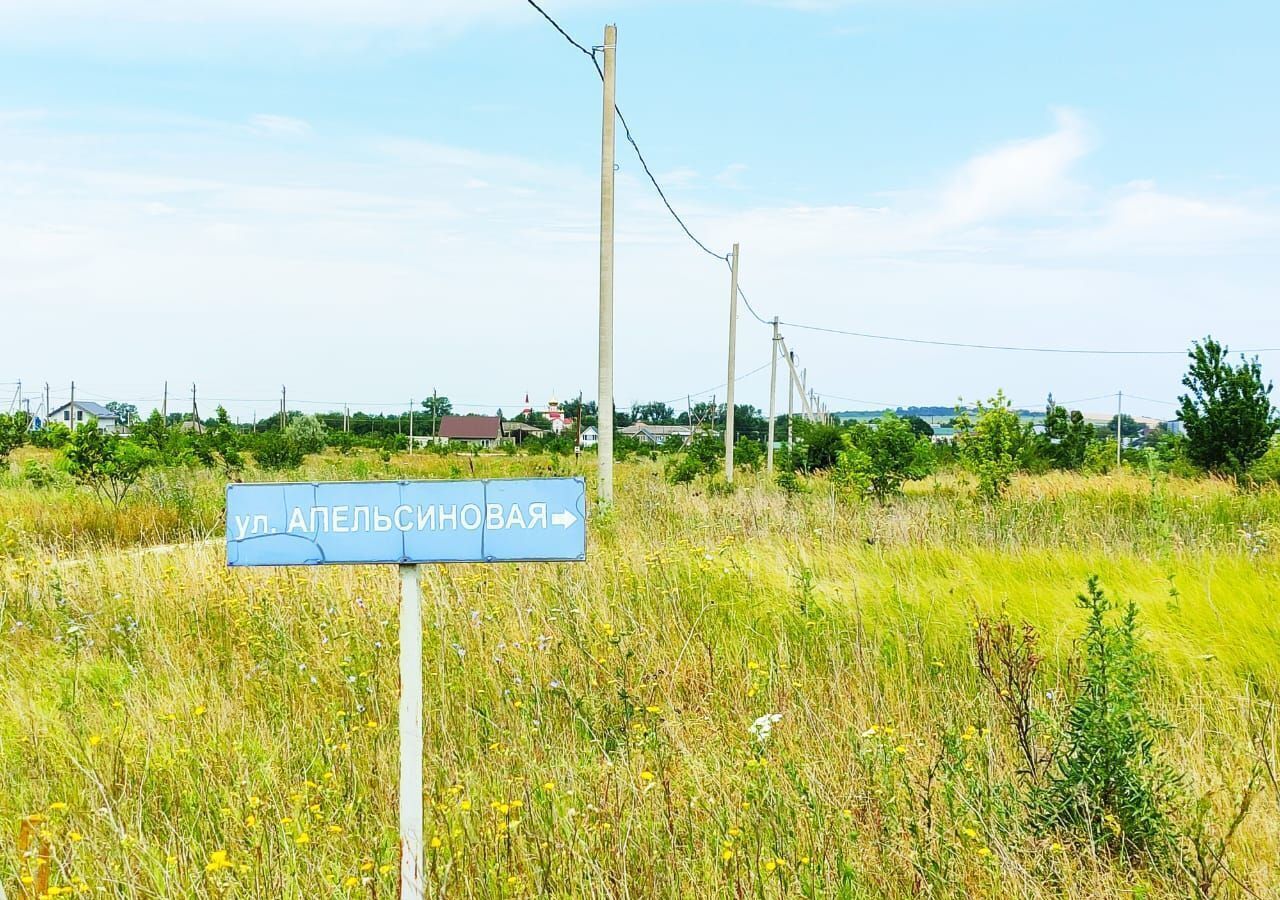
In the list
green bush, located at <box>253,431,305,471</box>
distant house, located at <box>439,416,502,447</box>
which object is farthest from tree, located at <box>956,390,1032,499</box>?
distant house, located at <box>439,416,502,447</box>

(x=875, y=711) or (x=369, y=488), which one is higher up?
(x=369, y=488)

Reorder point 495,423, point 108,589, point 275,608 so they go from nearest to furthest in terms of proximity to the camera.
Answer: point 275,608 → point 108,589 → point 495,423

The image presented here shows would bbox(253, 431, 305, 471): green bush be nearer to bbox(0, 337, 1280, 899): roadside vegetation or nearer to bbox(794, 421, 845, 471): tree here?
bbox(794, 421, 845, 471): tree

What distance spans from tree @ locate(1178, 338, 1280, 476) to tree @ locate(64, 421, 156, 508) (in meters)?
17.5

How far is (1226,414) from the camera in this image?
18234 millimetres

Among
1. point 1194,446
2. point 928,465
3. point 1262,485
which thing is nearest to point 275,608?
point 928,465

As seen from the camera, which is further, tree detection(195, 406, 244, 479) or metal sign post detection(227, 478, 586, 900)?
tree detection(195, 406, 244, 479)

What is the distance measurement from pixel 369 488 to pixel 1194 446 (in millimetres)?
19674

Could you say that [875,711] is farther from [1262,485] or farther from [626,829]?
[1262,485]

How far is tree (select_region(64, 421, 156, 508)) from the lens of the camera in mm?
13195

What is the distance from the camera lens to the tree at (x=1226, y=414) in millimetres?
17984

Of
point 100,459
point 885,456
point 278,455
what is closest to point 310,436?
point 278,455

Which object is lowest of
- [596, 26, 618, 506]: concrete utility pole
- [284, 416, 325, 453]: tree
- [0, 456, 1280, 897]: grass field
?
[0, 456, 1280, 897]: grass field

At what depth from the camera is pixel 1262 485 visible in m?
16.4
